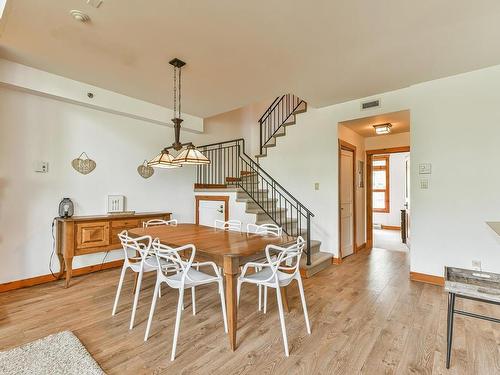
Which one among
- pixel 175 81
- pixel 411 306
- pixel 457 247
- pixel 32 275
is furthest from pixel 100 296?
pixel 457 247

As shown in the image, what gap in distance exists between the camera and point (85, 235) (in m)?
3.55

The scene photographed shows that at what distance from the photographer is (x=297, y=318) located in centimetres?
258

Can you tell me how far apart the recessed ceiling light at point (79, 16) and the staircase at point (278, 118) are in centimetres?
356

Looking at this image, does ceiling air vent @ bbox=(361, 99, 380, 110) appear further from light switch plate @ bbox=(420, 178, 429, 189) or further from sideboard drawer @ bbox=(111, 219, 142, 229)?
sideboard drawer @ bbox=(111, 219, 142, 229)

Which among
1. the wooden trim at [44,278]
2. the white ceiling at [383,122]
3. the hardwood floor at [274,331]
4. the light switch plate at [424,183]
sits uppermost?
the white ceiling at [383,122]

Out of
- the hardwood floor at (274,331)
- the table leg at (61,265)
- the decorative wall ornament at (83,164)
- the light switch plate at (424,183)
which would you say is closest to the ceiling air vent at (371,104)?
the light switch plate at (424,183)

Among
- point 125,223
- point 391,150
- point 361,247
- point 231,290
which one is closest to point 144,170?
point 125,223

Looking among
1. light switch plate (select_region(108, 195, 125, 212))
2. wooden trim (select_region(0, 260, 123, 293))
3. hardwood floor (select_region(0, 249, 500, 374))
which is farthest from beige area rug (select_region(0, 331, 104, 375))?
light switch plate (select_region(108, 195, 125, 212))

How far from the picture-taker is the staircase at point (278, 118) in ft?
17.1

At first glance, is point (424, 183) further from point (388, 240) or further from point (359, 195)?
point (388, 240)

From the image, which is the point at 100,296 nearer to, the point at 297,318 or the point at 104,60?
the point at 297,318

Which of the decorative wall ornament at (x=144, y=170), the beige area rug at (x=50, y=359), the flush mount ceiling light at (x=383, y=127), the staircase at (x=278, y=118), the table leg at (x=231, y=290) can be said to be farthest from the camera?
the staircase at (x=278, y=118)

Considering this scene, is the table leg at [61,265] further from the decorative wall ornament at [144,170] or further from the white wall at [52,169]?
the decorative wall ornament at [144,170]

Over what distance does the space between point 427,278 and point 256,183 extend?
359 cm
